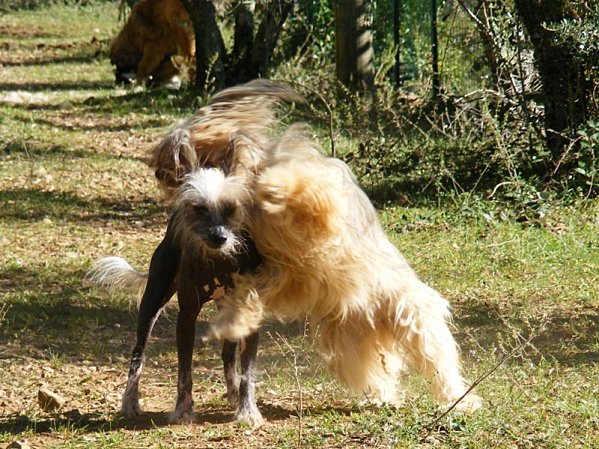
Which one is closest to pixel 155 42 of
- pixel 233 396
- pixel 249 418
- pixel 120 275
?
pixel 120 275

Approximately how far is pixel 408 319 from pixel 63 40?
1988cm

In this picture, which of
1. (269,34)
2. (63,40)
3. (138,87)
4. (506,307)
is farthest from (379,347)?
(63,40)

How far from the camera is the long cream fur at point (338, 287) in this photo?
4422mm

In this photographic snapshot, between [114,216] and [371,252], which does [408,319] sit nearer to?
[371,252]

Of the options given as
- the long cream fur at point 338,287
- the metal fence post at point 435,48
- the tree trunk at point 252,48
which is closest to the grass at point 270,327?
the long cream fur at point 338,287

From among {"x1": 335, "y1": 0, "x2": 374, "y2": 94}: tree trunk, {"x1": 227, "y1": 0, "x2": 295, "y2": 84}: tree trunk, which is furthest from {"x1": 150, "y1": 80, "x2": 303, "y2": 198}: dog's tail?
{"x1": 227, "y1": 0, "x2": 295, "y2": 84}: tree trunk

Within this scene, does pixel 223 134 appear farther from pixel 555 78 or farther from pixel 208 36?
pixel 208 36

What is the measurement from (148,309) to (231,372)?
512 mm

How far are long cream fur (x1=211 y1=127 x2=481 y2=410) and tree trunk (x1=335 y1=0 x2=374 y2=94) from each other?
823 centimetres

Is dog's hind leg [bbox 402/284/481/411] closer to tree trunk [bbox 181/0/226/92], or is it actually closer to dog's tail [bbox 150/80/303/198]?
dog's tail [bbox 150/80/303/198]

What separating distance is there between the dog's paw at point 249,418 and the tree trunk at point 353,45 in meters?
8.35

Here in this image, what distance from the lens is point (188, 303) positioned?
4.81 metres

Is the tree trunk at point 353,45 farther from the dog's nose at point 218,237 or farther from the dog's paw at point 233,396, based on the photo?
the dog's nose at point 218,237

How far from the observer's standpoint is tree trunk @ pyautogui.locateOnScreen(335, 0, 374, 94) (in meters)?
13.0
